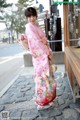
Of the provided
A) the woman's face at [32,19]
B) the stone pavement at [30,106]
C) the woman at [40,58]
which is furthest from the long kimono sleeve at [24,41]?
the stone pavement at [30,106]

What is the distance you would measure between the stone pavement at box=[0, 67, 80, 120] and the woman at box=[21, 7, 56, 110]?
16 cm

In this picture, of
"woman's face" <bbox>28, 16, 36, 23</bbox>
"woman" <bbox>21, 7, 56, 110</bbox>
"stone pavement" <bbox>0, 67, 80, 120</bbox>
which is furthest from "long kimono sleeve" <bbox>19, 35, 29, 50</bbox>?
"stone pavement" <bbox>0, 67, 80, 120</bbox>

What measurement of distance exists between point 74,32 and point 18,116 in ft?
6.36

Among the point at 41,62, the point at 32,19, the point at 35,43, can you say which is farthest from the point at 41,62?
the point at 32,19

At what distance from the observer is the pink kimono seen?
300 centimetres

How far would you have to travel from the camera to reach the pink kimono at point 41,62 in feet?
9.85

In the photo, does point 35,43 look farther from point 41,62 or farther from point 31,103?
point 31,103

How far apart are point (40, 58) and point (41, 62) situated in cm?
6

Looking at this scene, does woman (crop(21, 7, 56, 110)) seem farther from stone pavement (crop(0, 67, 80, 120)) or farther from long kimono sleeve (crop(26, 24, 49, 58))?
stone pavement (crop(0, 67, 80, 120))

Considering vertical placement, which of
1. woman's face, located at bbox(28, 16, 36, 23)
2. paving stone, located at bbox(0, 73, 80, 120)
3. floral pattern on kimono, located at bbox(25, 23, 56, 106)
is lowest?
paving stone, located at bbox(0, 73, 80, 120)

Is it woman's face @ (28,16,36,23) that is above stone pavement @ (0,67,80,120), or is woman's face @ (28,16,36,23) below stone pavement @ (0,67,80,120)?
above

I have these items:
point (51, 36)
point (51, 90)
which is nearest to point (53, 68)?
point (51, 90)

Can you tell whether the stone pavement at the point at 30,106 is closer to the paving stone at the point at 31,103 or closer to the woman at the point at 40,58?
the paving stone at the point at 31,103

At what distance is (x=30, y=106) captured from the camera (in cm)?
324
